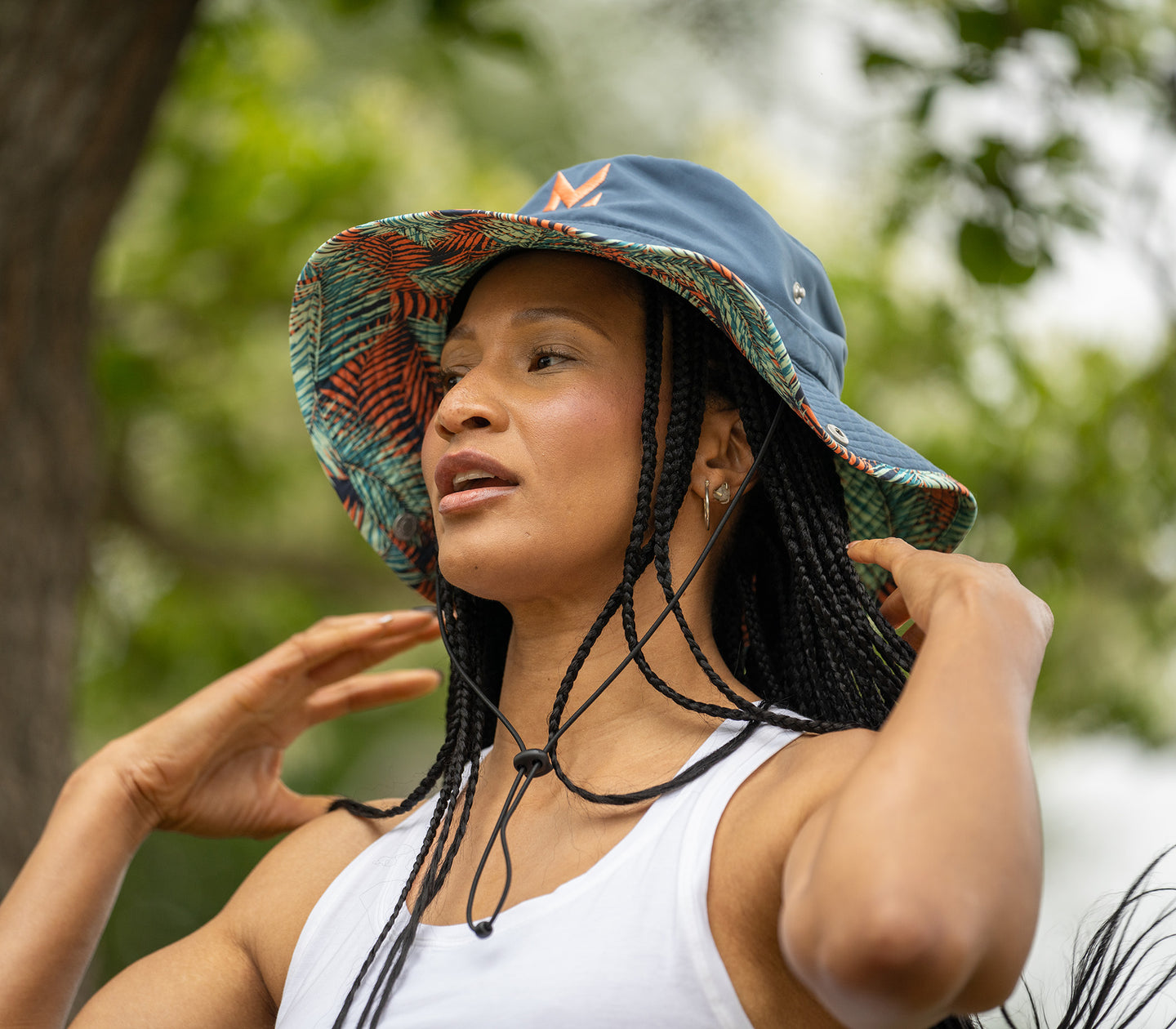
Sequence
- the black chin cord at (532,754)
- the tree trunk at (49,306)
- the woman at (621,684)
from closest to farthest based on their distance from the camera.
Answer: the woman at (621,684)
the black chin cord at (532,754)
the tree trunk at (49,306)

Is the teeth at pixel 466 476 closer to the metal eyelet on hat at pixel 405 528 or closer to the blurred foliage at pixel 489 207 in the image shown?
the metal eyelet on hat at pixel 405 528

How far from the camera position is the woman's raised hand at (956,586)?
4.67 feet

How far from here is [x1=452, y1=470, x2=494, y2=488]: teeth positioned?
6.08ft

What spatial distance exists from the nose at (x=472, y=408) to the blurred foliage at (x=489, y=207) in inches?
30.8

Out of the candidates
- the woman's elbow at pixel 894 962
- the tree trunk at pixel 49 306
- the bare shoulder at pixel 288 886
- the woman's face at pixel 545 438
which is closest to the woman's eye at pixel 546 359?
the woman's face at pixel 545 438

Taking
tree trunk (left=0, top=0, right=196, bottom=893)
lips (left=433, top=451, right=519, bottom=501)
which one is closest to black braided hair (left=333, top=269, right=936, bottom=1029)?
lips (left=433, top=451, right=519, bottom=501)

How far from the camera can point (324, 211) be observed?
18.9ft

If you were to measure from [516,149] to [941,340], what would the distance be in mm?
8454

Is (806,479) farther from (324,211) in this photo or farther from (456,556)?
(324,211)

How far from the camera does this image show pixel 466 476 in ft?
6.14

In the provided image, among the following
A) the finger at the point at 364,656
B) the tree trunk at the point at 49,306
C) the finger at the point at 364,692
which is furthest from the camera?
the tree trunk at the point at 49,306

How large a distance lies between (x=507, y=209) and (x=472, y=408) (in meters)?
4.53

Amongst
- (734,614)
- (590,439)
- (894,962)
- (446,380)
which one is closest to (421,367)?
(446,380)

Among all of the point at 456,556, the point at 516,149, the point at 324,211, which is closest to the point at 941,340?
the point at 324,211
